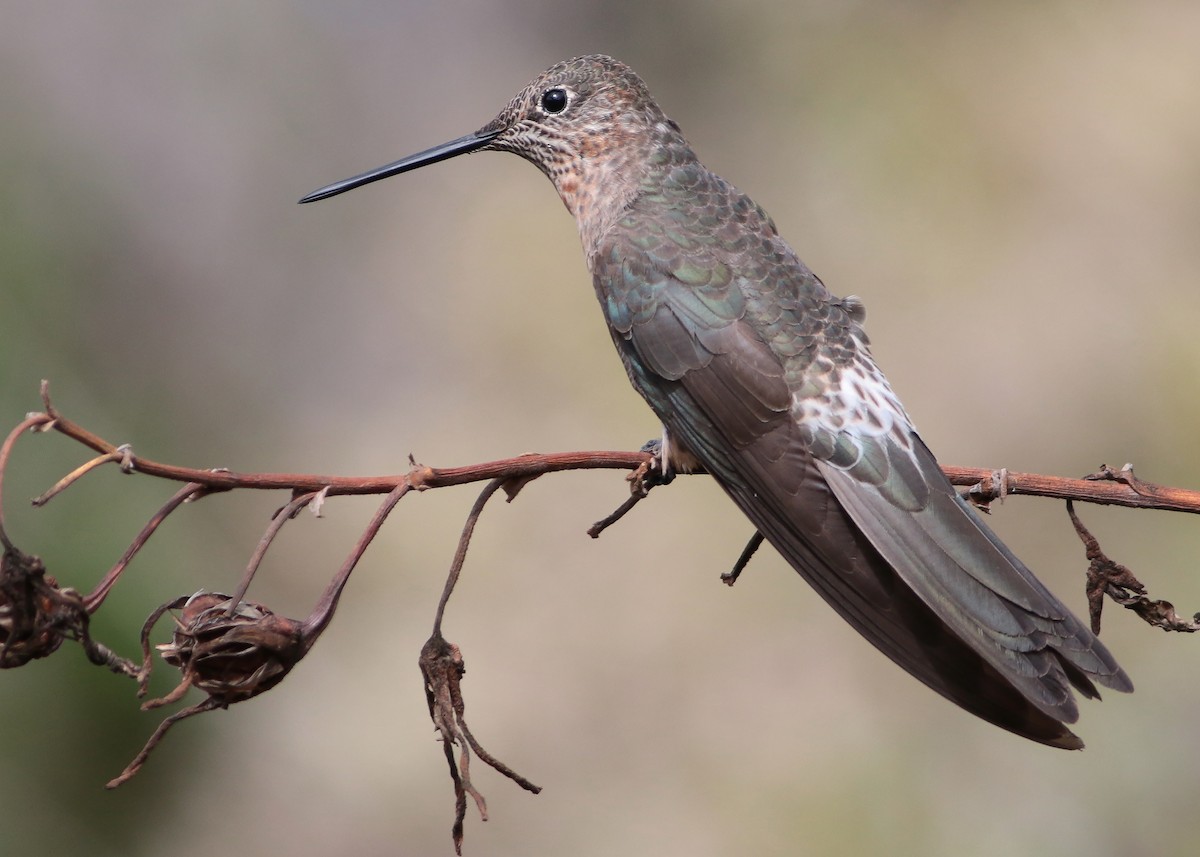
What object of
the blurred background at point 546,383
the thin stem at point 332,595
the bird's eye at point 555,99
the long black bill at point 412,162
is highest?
the bird's eye at point 555,99

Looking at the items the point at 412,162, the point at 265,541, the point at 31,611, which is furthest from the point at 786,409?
the point at 31,611

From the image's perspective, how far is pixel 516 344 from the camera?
22.1 feet

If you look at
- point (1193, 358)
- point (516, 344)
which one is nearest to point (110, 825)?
point (516, 344)

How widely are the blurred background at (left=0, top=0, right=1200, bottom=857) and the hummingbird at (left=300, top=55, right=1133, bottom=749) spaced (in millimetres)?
2724

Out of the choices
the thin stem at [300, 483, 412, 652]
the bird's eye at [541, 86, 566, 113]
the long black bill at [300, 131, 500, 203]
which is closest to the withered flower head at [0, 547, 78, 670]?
the thin stem at [300, 483, 412, 652]

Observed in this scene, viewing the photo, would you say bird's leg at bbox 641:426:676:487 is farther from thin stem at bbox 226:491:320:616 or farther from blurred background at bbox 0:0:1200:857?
blurred background at bbox 0:0:1200:857

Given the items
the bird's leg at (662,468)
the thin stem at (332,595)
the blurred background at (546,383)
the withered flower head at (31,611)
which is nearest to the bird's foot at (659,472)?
the bird's leg at (662,468)

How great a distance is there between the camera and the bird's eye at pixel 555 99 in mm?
3502

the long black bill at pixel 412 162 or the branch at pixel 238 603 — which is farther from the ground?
the long black bill at pixel 412 162

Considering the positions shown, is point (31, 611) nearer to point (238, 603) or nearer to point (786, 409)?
point (238, 603)

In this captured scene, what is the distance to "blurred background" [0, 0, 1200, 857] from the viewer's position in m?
5.17

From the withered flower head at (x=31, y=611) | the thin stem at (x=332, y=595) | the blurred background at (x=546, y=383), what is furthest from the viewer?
the blurred background at (x=546, y=383)

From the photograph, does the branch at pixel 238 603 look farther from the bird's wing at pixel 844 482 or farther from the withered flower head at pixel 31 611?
the bird's wing at pixel 844 482

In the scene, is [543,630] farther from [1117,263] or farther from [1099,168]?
[1099,168]
